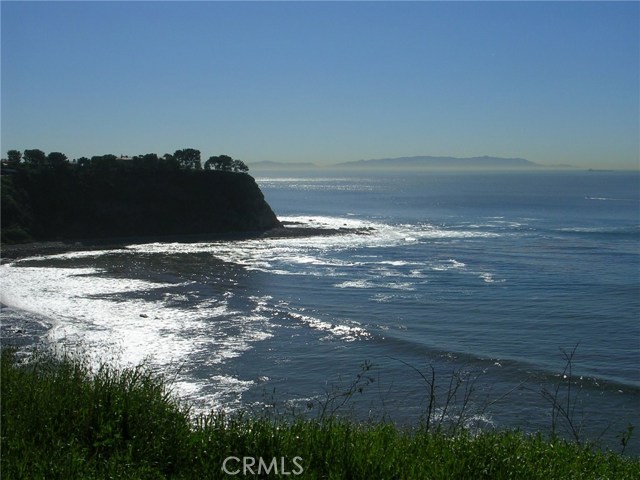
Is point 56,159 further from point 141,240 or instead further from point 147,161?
point 141,240

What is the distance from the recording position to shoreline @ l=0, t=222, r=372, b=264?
204 feet

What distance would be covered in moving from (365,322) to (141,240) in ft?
148

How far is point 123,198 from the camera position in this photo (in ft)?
269

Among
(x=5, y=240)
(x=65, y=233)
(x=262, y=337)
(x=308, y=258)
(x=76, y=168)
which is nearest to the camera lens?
(x=262, y=337)

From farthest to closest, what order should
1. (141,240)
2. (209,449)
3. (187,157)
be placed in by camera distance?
1. (187,157)
2. (141,240)
3. (209,449)

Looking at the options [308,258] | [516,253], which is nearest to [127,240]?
[308,258]

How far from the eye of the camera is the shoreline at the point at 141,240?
62.2 meters

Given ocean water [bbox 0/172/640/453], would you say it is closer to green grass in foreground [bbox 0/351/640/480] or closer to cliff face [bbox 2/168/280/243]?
green grass in foreground [bbox 0/351/640/480]

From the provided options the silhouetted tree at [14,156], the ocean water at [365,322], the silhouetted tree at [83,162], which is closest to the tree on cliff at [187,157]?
the silhouetted tree at [83,162]

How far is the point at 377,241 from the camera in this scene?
246ft

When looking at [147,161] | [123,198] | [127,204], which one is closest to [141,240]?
[127,204]

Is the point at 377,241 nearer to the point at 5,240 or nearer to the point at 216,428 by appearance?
the point at 5,240

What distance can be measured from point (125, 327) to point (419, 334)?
15.0 metres

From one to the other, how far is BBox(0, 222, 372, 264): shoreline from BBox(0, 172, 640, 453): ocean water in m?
3.08
